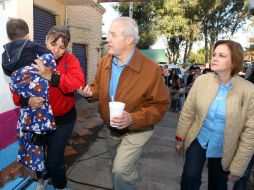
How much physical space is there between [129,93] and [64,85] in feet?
1.94

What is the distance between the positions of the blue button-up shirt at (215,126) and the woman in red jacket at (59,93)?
1245 mm

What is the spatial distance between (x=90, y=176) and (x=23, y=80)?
2104mm

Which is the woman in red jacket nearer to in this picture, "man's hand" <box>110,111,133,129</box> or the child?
the child

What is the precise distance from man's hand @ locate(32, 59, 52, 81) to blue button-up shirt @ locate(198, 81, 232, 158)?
1497 millimetres

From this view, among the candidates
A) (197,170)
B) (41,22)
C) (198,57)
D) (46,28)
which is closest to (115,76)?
(197,170)

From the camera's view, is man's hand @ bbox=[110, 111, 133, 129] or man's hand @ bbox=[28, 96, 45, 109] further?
man's hand @ bbox=[28, 96, 45, 109]

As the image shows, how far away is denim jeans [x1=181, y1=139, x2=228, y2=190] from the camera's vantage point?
9.86 feet

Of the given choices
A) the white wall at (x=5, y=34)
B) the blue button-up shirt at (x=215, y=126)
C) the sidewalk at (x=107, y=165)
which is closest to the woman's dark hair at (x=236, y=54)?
the blue button-up shirt at (x=215, y=126)

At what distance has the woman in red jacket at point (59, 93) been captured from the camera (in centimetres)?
282

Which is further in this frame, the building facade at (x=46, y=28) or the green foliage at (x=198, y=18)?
the green foliage at (x=198, y=18)

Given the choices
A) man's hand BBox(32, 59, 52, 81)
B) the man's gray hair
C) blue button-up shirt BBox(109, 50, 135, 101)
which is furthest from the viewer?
blue button-up shirt BBox(109, 50, 135, 101)

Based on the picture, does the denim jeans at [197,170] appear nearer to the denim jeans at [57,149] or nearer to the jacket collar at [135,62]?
the jacket collar at [135,62]

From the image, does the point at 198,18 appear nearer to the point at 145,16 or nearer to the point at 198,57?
the point at 145,16

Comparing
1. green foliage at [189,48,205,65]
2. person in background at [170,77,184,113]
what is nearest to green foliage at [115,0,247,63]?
person in background at [170,77,184,113]
